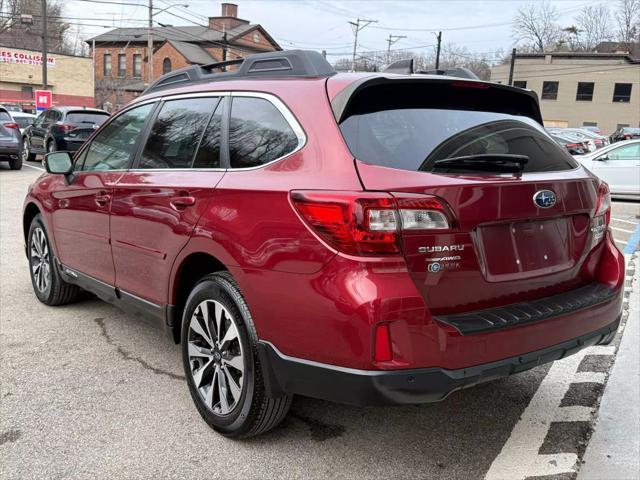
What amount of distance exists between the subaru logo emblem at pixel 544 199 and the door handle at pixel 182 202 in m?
1.72

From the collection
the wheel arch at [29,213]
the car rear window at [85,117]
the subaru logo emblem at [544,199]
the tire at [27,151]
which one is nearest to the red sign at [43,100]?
the tire at [27,151]

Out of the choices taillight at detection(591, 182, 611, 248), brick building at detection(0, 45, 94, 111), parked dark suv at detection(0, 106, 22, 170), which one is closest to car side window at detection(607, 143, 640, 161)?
taillight at detection(591, 182, 611, 248)

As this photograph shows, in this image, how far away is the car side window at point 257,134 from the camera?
276 centimetres

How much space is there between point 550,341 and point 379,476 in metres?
1.02

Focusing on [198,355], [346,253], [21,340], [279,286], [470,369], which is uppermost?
[346,253]

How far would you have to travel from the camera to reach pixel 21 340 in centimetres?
429

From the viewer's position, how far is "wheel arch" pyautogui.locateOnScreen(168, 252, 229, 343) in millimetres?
3121

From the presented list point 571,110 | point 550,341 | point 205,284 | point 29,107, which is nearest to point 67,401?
point 205,284

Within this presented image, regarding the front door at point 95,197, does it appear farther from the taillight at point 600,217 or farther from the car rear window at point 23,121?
the car rear window at point 23,121

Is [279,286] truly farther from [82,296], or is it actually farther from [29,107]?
[29,107]

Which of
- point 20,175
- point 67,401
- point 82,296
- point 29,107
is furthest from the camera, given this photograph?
point 29,107

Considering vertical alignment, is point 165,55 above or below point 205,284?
above

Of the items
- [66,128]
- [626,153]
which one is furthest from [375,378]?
[66,128]

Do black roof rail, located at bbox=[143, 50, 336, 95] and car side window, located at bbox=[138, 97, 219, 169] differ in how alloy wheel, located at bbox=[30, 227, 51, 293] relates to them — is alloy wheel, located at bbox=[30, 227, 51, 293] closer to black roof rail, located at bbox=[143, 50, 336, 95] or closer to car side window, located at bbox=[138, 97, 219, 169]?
car side window, located at bbox=[138, 97, 219, 169]
